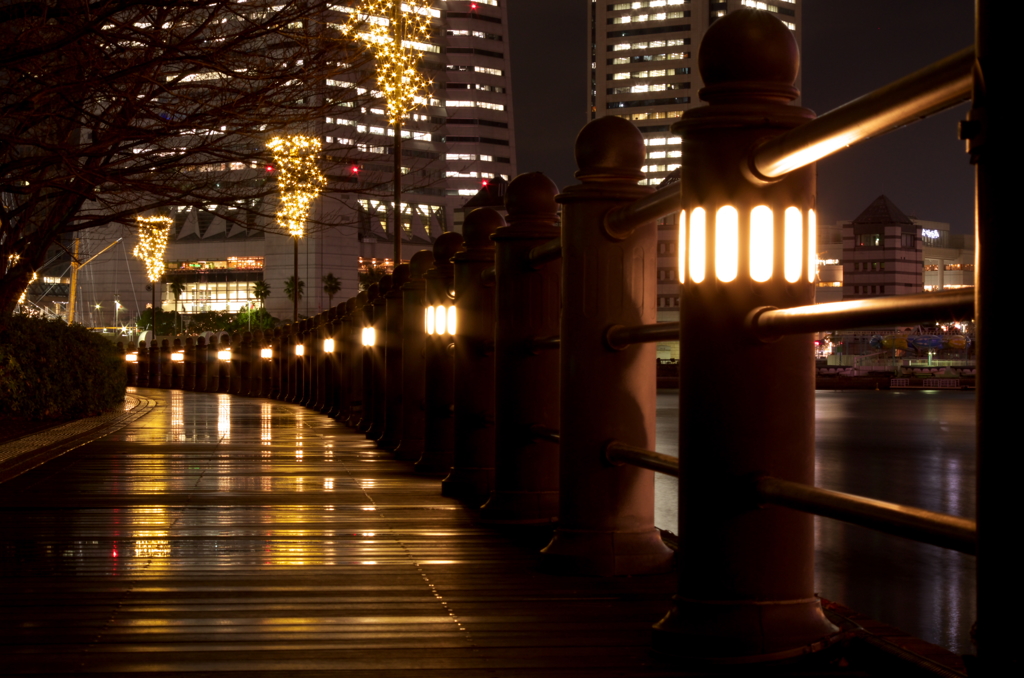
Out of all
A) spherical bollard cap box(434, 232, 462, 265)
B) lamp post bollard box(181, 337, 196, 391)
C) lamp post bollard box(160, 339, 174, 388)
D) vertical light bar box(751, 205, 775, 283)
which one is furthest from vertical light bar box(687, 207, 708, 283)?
lamp post bollard box(160, 339, 174, 388)

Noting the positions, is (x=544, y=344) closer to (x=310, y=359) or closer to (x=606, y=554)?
(x=606, y=554)

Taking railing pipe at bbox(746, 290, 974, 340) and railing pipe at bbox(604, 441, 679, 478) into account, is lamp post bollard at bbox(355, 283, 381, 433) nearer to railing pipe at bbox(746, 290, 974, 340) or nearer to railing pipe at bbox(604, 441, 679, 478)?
railing pipe at bbox(604, 441, 679, 478)

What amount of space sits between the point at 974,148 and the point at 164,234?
24500 mm

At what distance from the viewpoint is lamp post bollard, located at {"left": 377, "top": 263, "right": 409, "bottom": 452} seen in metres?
11.2

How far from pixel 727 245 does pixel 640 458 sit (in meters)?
1.20

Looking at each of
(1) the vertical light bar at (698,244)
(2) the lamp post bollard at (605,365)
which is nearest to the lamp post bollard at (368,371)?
(2) the lamp post bollard at (605,365)

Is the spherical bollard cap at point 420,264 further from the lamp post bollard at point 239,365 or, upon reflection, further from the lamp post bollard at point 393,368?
the lamp post bollard at point 239,365

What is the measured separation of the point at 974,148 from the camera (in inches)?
62.4

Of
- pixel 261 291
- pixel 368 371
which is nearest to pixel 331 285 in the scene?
pixel 261 291

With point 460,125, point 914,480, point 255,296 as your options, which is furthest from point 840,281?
point 914,480

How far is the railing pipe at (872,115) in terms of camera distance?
207cm

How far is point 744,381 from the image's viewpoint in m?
3.02

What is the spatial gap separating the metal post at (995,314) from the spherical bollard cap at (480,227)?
5.21 metres

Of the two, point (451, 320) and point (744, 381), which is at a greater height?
point (451, 320)
